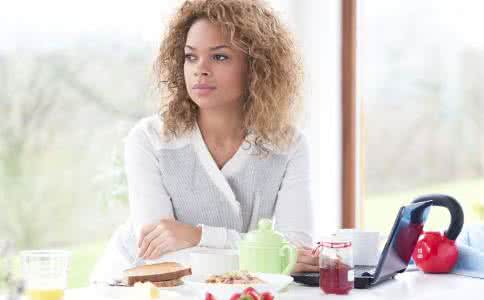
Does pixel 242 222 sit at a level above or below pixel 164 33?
below

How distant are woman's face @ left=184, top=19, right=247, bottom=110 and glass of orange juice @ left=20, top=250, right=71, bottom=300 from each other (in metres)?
0.93

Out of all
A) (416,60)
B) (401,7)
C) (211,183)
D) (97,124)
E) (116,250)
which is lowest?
(116,250)

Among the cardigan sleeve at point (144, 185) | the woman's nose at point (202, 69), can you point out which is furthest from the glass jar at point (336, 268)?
the woman's nose at point (202, 69)

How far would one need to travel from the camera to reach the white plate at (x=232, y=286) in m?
1.75

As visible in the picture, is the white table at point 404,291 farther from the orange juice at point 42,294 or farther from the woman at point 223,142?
the woman at point 223,142

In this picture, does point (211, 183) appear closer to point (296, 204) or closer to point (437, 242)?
point (296, 204)

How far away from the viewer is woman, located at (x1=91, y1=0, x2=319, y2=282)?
8.43 feet

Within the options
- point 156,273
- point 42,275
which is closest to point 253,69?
point 156,273

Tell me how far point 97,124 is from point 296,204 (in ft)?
5.84

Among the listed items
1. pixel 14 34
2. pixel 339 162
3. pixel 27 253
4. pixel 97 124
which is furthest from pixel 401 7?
pixel 27 253

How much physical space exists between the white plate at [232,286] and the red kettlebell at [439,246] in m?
0.55

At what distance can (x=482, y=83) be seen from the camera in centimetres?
406

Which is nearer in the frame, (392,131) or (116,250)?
(116,250)

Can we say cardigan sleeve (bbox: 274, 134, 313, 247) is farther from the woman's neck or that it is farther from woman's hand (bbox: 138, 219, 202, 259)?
woman's hand (bbox: 138, 219, 202, 259)
